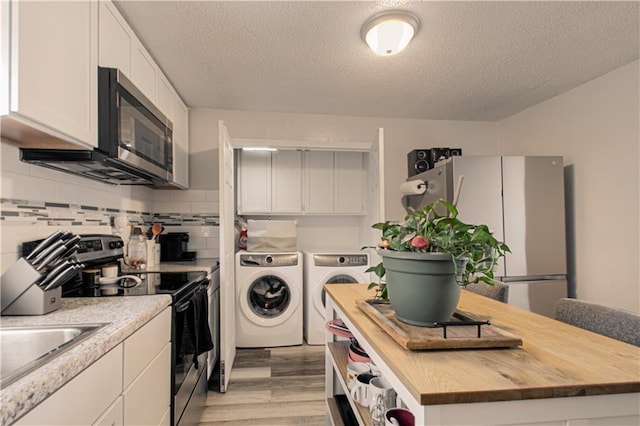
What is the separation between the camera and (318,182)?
360 cm

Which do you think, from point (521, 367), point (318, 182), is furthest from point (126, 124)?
point (318, 182)

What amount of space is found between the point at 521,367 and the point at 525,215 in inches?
95.7

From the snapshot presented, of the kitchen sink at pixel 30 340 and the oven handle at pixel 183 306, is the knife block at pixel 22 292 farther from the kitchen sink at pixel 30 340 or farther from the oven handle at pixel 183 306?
the oven handle at pixel 183 306

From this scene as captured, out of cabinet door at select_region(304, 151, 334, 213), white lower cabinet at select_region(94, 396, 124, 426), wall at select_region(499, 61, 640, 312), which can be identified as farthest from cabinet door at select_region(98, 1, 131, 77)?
wall at select_region(499, 61, 640, 312)

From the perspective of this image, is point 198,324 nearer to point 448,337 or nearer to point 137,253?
point 137,253

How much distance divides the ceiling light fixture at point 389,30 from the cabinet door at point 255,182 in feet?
6.05

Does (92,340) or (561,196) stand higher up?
(561,196)

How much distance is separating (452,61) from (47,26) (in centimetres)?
228

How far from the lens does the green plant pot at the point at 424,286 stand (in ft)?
2.88

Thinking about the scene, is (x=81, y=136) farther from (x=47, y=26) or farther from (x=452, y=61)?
(x=452, y=61)

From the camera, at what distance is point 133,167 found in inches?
67.7

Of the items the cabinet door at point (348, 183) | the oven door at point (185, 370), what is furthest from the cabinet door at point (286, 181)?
the oven door at point (185, 370)

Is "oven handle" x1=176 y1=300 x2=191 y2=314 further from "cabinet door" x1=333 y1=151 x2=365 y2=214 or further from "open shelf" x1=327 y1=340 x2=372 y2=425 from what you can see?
"cabinet door" x1=333 y1=151 x2=365 y2=214

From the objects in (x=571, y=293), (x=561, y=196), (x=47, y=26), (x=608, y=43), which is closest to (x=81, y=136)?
(x=47, y=26)
